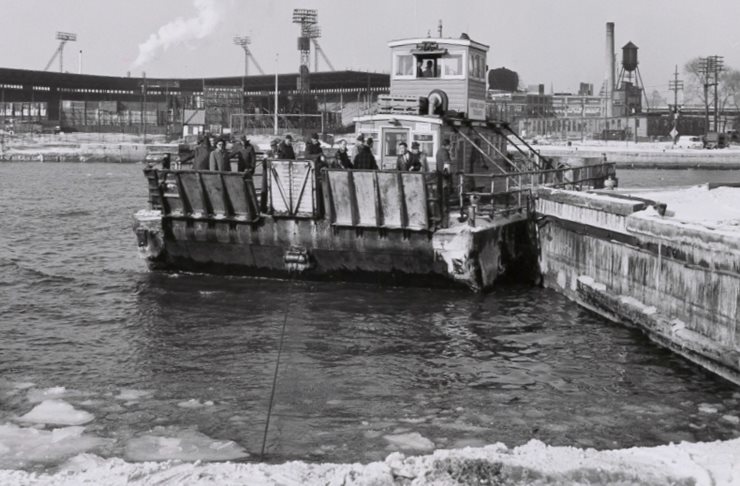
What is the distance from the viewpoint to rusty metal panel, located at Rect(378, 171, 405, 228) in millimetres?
17891

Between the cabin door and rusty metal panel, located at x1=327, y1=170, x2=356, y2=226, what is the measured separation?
150 inches

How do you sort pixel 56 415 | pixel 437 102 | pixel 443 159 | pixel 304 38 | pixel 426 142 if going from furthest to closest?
1. pixel 304 38
2. pixel 437 102
3. pixel 426 142
4. pixel 443 159
5. pixel 56 415

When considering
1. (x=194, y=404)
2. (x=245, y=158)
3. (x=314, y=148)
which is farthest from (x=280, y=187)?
(x=194, y=404)

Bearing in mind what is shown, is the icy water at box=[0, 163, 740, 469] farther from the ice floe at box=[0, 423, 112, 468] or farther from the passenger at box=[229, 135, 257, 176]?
the passenger at box=[229, 135, 257, 176]

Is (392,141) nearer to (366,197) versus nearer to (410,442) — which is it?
(366,197)

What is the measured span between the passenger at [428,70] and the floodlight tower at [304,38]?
9298cm

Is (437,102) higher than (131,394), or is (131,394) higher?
(437,102)

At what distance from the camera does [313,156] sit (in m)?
19.3

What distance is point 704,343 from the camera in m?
12.6

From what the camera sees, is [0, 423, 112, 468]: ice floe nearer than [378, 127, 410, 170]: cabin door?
Yes

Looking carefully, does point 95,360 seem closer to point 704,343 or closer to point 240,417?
point 240,417

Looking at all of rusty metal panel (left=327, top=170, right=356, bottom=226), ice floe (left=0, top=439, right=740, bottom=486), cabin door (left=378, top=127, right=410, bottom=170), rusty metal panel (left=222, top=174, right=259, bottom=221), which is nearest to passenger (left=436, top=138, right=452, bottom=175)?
rusty metal panel (left=327, top=170, right=356, bottom=226)

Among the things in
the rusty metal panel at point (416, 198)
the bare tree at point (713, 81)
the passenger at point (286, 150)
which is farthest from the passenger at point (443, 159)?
the bare tree at point (713, 81)

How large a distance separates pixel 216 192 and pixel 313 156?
2.19 metres
